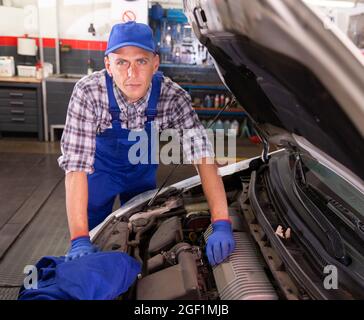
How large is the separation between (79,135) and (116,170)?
420 mm

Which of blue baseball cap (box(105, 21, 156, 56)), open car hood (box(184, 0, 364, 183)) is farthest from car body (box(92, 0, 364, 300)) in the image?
blue baseball cap (box(105, 21, 156, 56))

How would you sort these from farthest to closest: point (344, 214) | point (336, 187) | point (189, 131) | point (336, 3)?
1. point (336, 3)
2. point (189, 131)
3. point (336, 187)
4. point (344, 214)

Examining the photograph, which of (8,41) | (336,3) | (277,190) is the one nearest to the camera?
(277,190)

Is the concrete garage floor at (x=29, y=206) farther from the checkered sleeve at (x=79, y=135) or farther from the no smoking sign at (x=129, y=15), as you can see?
the no smoking sign at (x=129, y=15)

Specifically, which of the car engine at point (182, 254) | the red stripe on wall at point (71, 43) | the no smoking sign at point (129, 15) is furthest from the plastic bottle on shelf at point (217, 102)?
the car engine at point (182, 254)

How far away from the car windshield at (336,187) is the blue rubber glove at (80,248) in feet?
2.76

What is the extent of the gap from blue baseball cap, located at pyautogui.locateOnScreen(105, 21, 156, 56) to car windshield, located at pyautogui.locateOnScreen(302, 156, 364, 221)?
0.80 metres

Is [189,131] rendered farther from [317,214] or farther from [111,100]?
[317,214]

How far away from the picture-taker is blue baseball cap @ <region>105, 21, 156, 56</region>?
1.36 metres

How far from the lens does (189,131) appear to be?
5.20ft

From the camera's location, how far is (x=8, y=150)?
480cm

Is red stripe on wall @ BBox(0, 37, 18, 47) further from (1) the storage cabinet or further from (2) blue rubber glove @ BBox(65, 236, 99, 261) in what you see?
(2) blue rubber glove @ BBox(65, 236, 99, 261)

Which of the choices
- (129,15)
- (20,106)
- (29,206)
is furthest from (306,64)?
(20,106)
